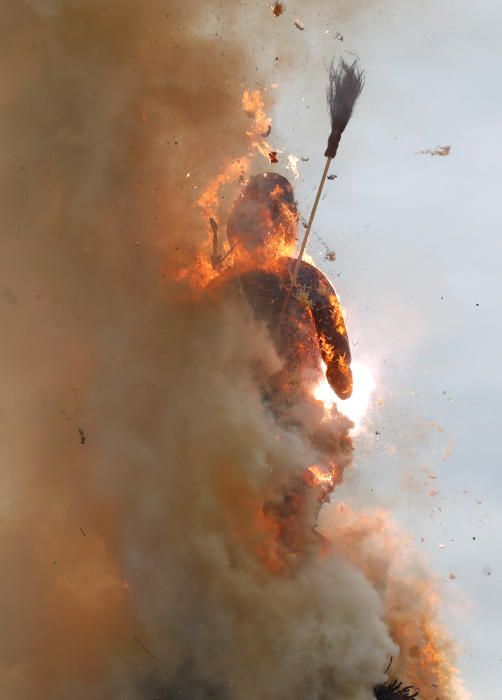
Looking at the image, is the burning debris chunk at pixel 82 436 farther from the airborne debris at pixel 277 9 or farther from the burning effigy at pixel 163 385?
the airborne debris at pixel 277 9

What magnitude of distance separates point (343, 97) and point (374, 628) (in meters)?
11.5

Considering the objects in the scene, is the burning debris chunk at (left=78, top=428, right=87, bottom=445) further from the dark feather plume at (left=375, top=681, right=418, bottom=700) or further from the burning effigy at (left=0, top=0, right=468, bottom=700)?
the dark feather plume at (left=375, top=681, right=418, bottom=700)

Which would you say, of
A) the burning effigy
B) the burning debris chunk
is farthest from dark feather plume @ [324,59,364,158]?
the burning debris chunk

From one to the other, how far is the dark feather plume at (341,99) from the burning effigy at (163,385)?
6 centimetres

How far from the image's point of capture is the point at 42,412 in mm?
23156

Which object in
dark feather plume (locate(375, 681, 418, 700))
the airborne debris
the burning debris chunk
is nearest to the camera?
dark feather plume (locate(375, 681, 418, 700))

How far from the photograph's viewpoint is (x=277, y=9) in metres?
23.8

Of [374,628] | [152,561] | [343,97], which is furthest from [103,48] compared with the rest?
[374,628]

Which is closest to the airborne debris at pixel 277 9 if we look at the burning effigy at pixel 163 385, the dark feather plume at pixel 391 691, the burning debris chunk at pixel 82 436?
the burning effigy at pixel 163 385

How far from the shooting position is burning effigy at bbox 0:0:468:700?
21.1m

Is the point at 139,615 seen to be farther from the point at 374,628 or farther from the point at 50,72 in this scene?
the point at 50,72

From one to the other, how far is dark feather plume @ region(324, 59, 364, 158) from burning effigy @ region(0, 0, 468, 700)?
2.4 inches

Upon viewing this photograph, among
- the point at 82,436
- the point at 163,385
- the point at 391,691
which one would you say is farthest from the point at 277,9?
the point at 391,691

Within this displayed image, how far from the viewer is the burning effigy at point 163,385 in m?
21.1
